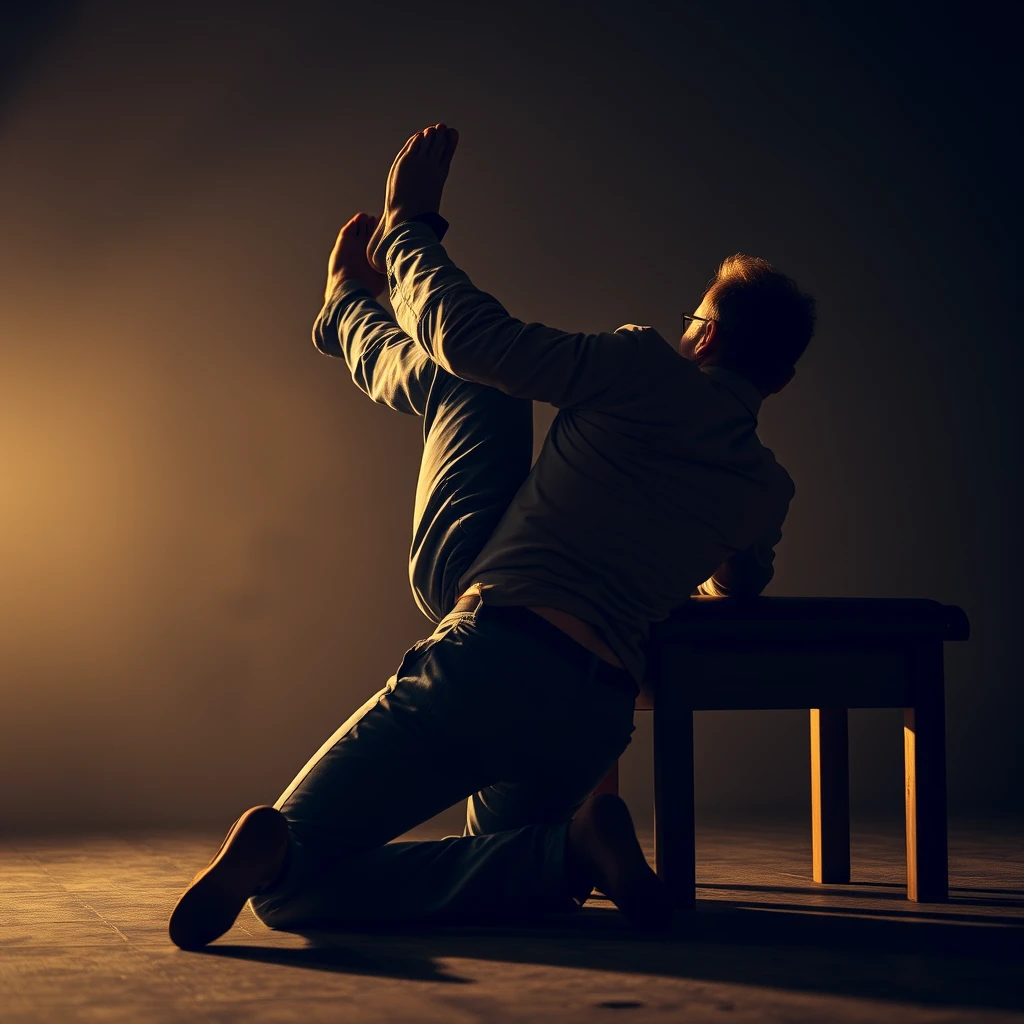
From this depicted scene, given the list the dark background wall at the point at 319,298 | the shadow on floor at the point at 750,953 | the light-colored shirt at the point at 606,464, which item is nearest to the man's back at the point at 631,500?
the light-colored shirt at the point at 606,464

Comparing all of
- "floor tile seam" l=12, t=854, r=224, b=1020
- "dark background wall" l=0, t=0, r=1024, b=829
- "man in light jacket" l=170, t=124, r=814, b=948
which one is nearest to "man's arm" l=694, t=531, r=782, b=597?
"man in light jacket" l=170, t=124, r=814, b=948

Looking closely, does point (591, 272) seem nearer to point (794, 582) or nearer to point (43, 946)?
point (794, 582)

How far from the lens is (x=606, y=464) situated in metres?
1.72

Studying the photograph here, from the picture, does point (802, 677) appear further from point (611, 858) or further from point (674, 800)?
point (611, 858)

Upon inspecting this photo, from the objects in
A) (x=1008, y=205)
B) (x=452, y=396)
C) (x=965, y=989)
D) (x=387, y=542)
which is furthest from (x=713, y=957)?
(x=1008, y=205)

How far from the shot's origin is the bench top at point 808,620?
1.99 m

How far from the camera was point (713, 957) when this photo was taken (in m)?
1.53

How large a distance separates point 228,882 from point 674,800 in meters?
0.65

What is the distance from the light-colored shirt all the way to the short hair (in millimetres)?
58

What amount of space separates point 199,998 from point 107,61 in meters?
2.73

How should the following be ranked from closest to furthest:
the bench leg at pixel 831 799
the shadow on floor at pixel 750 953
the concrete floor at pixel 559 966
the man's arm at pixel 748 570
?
the concrete floor at pixel 559 966 → the shadow on floor at pixel 750 953 → the man's arm at pixel 748 570 → the bench leg at pixel 831 799

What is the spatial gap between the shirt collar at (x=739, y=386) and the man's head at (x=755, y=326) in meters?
0.03

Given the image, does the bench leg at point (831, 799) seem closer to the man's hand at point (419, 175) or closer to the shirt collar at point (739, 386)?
the shirt collar at point (739, 386)

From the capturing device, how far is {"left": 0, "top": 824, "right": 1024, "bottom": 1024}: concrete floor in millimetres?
1271
